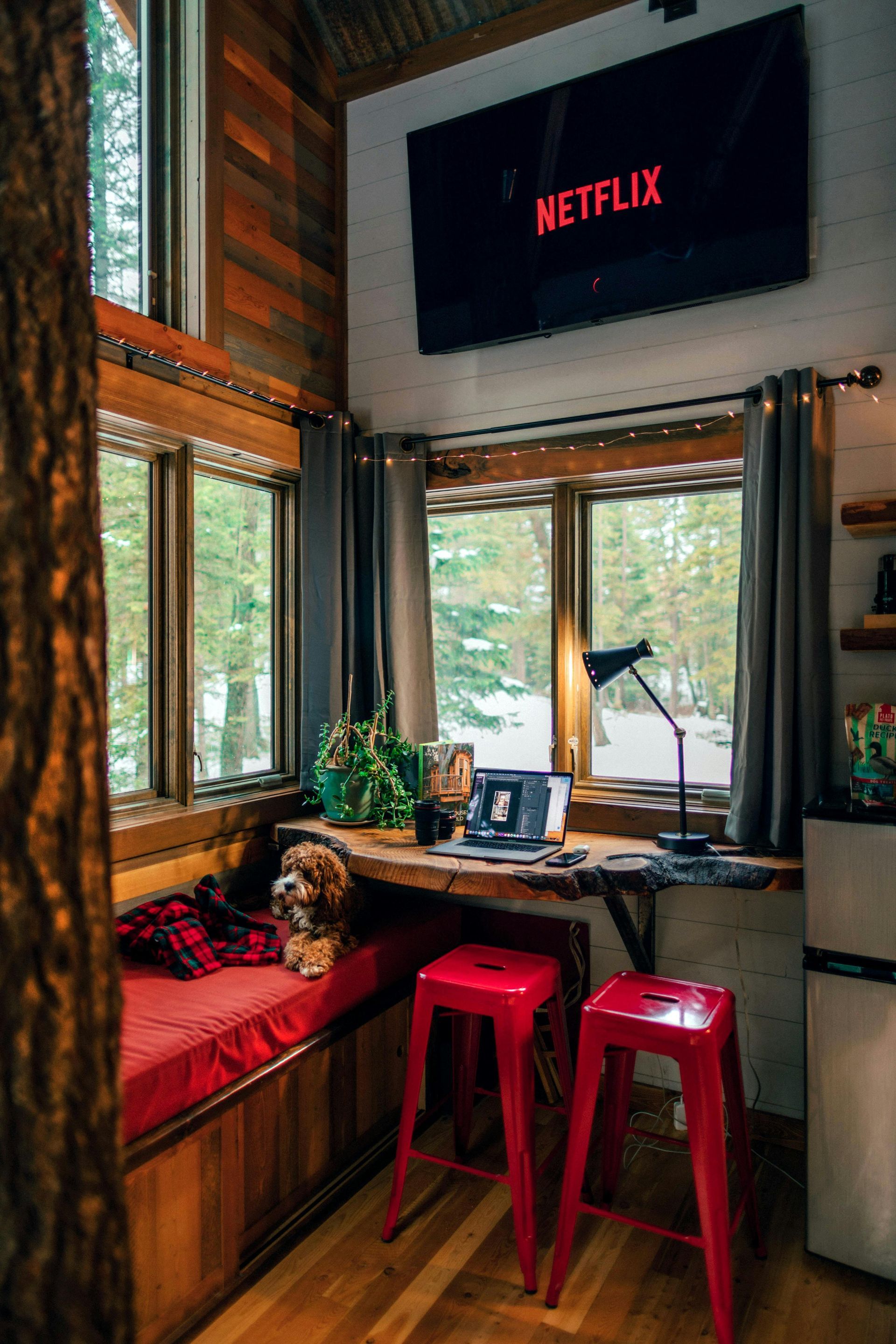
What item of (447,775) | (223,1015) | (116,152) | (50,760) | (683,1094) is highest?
(116,152)

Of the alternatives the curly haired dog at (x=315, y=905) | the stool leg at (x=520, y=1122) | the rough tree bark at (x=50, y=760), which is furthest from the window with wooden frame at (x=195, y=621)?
the rough tree bark at (x=50, y=760)

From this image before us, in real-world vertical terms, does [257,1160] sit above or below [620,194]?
below

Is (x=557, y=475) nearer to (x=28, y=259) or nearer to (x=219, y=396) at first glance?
(x=219, y=396)

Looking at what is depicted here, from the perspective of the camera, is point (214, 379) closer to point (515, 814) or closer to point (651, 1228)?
point (515, 814)

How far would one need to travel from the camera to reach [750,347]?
262 centimetres

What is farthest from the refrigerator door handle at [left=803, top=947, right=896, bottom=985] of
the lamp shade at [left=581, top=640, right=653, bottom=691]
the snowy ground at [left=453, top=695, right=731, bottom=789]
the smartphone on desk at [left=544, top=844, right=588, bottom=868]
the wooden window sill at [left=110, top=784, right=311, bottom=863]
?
the wooden window sill at [left=110, top=784, right=311, bottom=863]

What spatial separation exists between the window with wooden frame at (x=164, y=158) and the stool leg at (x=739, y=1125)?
100.0 inches

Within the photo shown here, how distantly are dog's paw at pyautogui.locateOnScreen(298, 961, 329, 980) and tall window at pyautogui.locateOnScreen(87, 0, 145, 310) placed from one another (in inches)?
77.1

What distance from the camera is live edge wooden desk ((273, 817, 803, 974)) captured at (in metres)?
2.24

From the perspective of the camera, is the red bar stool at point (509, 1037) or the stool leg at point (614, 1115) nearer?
the red bar stool at point (509, 1037)

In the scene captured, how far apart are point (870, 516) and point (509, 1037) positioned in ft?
5.19

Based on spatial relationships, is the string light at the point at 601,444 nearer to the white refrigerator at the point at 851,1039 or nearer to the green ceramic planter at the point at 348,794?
the green ceramic planter at the point at 348,794

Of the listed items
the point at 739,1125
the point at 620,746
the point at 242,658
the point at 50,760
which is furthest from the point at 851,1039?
the point at 242,658

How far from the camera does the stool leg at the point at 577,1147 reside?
6.28 ft
